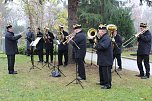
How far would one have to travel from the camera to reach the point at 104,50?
9836 millimetres

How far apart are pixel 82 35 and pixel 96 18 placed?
19232mm

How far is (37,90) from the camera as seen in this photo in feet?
31.0

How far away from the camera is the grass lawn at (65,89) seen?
8.48m

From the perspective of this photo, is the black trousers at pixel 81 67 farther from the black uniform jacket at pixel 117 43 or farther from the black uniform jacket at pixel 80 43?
the black uniform jacket at pixel 117 43

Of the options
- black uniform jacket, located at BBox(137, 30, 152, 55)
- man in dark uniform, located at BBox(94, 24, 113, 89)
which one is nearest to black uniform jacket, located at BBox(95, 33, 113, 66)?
man in dark uniform, located at BBox(94, 24, 113, 89)

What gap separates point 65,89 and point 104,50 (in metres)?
1.60

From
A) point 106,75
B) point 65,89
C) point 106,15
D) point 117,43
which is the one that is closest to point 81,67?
point 106,75

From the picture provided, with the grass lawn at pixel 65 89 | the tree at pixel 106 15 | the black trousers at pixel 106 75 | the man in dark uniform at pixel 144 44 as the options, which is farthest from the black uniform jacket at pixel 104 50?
the tree at pixel 106 15

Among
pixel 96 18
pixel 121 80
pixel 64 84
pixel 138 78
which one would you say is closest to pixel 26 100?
pixel 64 84

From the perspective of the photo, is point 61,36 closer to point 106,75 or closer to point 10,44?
point 10,44

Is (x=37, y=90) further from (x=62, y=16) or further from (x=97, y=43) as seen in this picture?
(x=62, y=16)

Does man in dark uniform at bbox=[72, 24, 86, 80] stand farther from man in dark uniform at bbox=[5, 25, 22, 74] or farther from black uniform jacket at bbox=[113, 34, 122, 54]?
black uniform jacket at bbox=[113, 34, 122, 54]

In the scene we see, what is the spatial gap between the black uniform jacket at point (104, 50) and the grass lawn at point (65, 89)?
0.79 metres

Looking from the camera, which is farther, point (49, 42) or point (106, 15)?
point (106, 15)
